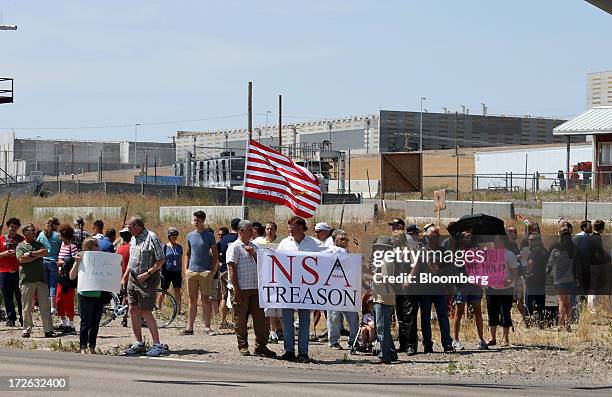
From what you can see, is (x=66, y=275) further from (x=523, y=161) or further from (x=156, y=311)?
(x=523, y=161)

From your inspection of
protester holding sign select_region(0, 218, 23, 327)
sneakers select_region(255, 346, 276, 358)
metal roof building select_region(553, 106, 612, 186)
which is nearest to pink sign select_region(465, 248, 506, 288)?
sneakers select_region(255, 346, 276, 358)

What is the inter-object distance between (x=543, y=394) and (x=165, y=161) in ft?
334

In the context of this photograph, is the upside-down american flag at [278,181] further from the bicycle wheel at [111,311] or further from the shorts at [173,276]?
the bicycle wheel at [111,311]

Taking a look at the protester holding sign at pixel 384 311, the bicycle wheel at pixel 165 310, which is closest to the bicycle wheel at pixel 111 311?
the bicycle wheel at pixel 165 310

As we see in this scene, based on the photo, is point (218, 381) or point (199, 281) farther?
point (199, 281)

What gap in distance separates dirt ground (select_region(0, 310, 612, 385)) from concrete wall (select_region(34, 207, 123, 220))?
22198 millimetres

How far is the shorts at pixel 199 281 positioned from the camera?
19812 millimetres

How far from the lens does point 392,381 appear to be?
1466cm

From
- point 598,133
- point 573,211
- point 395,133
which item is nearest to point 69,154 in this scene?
point 395,133

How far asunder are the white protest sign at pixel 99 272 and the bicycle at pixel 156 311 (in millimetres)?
3128

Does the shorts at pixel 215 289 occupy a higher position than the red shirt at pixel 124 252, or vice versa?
the red shirt at pixel 124 252

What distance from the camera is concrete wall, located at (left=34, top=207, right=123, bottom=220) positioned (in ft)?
139

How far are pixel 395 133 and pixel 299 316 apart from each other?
82021 mm

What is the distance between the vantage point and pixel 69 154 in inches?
4240
